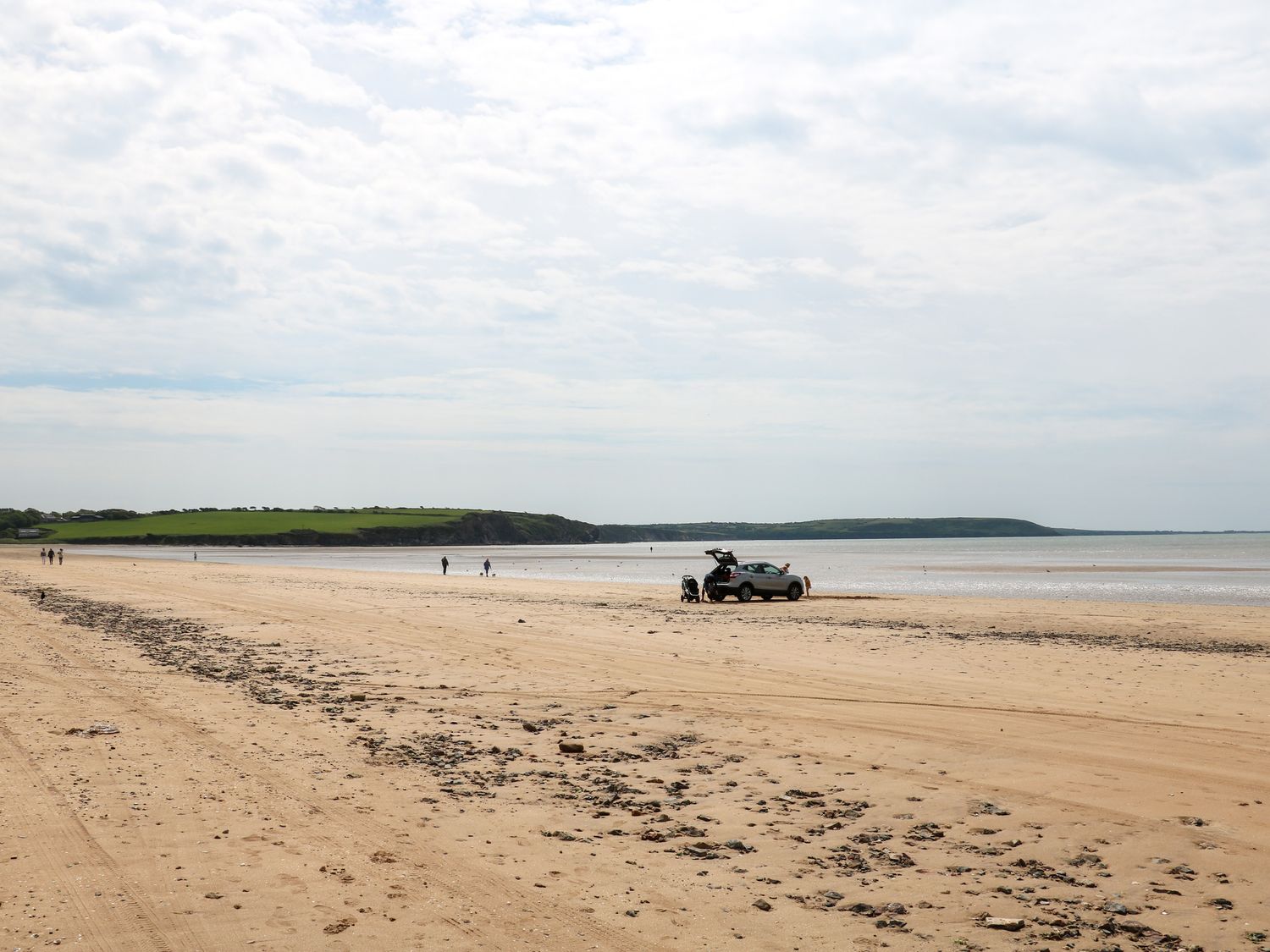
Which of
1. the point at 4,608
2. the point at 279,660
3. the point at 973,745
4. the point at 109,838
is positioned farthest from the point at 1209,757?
the point at 4,608

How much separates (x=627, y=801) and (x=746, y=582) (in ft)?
101

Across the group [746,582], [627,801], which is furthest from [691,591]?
[627,801]

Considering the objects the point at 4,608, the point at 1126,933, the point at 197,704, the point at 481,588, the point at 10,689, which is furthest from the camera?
the point at 481,588

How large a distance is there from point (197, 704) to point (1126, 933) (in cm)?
1208

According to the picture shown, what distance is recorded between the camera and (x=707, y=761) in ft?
35.0

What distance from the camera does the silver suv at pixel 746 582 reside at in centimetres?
3922

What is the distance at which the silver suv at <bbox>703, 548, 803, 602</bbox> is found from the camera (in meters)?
39.2

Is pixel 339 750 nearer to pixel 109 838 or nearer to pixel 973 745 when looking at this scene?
pixel 109 838

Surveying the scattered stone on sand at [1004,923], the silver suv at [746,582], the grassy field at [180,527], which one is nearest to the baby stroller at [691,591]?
the silver suv at [746,582]

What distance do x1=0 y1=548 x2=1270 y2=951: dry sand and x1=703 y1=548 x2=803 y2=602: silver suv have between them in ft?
62.2

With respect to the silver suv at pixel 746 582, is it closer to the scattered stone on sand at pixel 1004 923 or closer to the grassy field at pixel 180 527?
the scattered stone on sand at pixel 1004 923

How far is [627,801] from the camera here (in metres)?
9.05

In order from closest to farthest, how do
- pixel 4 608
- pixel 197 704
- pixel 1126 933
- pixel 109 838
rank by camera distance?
pixel 1126 933
pixel 109 838
pixel 197 704
pixel 4 608

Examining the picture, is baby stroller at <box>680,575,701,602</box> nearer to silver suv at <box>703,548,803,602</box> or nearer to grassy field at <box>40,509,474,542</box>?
silver suv at <box>703,548,803,602</box>
